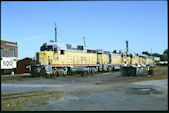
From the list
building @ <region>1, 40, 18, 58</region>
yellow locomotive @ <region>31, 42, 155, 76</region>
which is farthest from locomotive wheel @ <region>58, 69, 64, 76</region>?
building @ <region>1, 40, 18, 58</region>

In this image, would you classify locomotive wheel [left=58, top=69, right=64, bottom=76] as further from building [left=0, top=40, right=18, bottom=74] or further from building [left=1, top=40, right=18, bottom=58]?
building [left=1, top=40, right=18, bottom=58]

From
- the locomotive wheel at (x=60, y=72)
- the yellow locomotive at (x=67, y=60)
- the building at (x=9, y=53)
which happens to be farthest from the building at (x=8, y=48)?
the locomotive wheel at (x=60, y=72)

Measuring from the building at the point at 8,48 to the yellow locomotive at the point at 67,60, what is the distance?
99.4ft

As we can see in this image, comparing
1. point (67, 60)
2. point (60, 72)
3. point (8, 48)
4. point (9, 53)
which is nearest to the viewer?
point (60, 72)

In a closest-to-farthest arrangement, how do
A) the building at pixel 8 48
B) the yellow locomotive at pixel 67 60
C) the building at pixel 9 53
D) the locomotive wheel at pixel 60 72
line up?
the yellow locomotive at pixel 67 60 → the locomotive wheel at pixel 60 72 → the building at pixel 9 53 → the building at pixel 8 48

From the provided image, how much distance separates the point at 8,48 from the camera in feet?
177

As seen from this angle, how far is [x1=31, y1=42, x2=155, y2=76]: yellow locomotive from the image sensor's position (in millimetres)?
23609

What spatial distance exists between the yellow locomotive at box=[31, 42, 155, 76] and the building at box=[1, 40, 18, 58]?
30306 millimetres

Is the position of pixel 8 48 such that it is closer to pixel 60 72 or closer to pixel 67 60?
pixel 67 60

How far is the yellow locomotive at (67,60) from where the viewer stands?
23.6 meters

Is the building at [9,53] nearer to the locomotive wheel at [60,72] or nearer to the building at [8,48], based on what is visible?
the building at [8,48]

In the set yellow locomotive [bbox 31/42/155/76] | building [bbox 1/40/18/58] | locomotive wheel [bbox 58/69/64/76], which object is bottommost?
locomotive wheel [bbox 58/69/64/76]

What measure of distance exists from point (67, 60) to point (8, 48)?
1327 inches

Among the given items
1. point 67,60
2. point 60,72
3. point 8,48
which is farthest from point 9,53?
point 60,72
